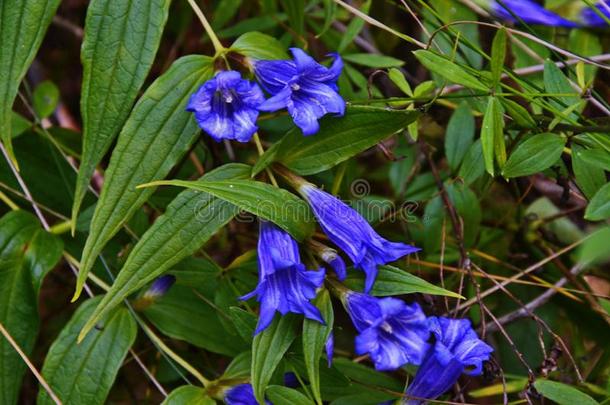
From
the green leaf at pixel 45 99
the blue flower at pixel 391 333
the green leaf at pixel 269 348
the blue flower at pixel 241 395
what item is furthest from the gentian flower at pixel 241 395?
the green leaf at pixel 45 99

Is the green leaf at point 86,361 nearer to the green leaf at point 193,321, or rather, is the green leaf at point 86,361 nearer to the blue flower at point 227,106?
the green leaf at point 193,321

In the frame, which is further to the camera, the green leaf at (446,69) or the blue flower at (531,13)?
the blue flower at (531,13)

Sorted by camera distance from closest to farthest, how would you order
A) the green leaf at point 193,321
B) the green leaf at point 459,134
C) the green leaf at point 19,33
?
the green leaf at point 19,33 < the green leaf at point 193,321 < the green leaf at point 459,134

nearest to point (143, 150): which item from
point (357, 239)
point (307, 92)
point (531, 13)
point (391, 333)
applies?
point (307, 92)

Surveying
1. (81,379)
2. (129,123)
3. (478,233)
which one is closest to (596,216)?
(478,233)

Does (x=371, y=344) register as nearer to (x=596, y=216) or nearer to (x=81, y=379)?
(x=596, y=216)

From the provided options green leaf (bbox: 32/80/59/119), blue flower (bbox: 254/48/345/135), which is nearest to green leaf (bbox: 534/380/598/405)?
blue flower (bbox: 254/48/345/135)
